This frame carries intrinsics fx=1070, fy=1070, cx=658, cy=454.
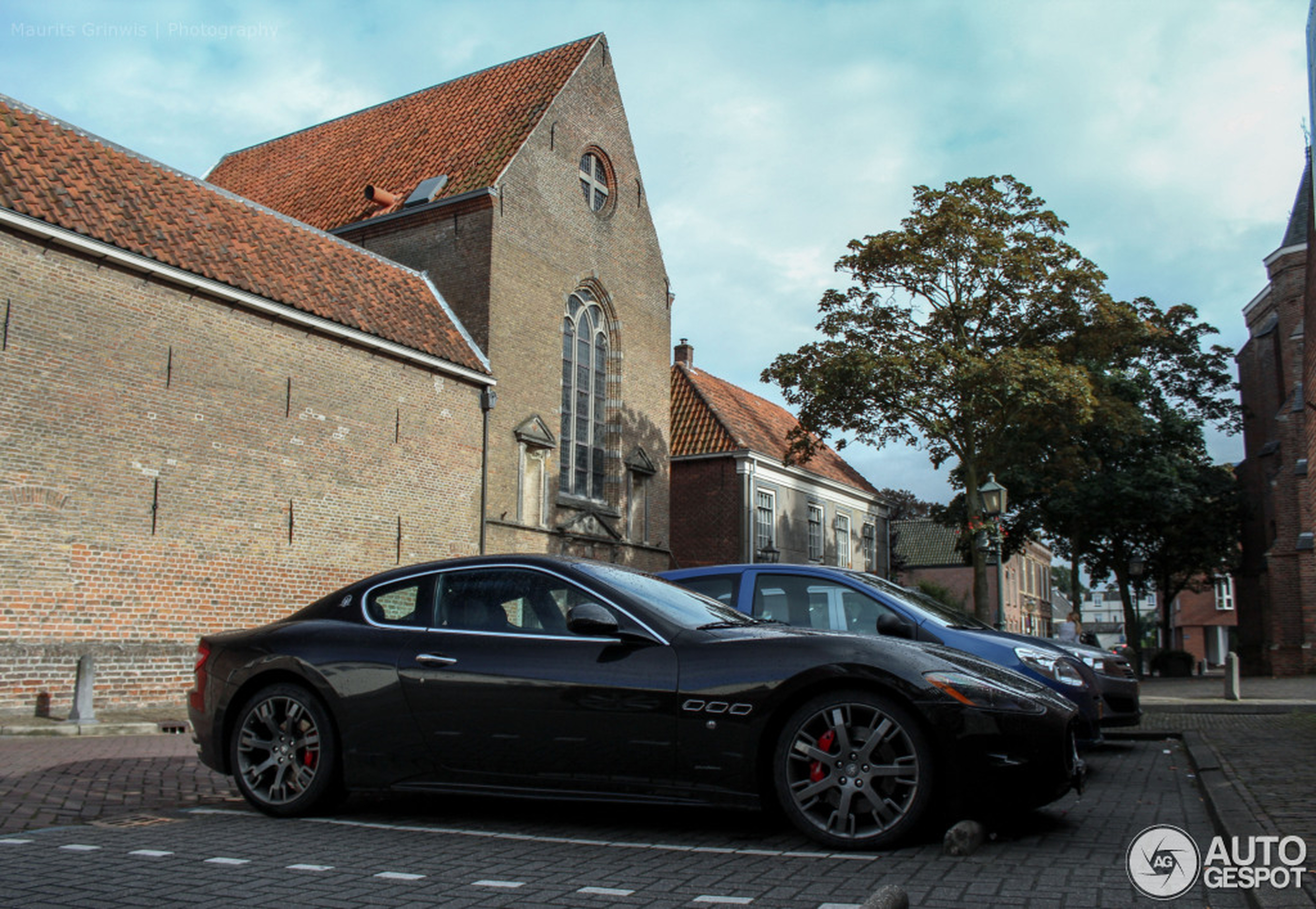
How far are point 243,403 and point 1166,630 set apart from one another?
36.4 metres

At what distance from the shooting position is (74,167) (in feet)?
51.2

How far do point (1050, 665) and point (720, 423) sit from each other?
25.5 m

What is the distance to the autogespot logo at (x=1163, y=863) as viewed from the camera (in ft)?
13.4

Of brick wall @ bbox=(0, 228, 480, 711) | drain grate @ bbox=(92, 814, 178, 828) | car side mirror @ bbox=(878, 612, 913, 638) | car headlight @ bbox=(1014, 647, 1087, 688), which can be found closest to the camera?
drain grate @ bbox=(92, 814, 178, 828)

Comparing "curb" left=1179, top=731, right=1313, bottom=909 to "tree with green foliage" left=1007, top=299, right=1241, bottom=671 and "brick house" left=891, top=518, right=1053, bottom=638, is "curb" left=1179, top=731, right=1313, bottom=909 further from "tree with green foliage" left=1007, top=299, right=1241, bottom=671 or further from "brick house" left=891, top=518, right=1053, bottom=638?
"brick house" left=891, top=518, right=1053, bottom=638

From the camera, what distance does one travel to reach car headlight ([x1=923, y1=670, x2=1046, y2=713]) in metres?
4.78

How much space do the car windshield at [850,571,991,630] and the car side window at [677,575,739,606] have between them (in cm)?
93

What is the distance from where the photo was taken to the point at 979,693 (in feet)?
15.8

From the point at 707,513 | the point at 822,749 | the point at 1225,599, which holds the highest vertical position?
the point at 707,513

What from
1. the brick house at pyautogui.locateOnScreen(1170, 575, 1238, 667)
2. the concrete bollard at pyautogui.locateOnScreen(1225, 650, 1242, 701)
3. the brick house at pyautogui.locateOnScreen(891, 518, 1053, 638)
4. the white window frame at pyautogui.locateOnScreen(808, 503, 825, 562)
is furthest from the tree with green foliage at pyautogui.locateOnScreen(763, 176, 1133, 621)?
the brick house at pyautogui.locateOnScreen(1170, 575, 1238, 667)

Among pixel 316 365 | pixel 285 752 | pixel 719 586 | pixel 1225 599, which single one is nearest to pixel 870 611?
pixel 719 586

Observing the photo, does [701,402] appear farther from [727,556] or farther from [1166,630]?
[1166,630]

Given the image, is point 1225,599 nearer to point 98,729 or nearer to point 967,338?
point 967,338

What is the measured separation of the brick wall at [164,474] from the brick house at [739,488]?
14.3 m
